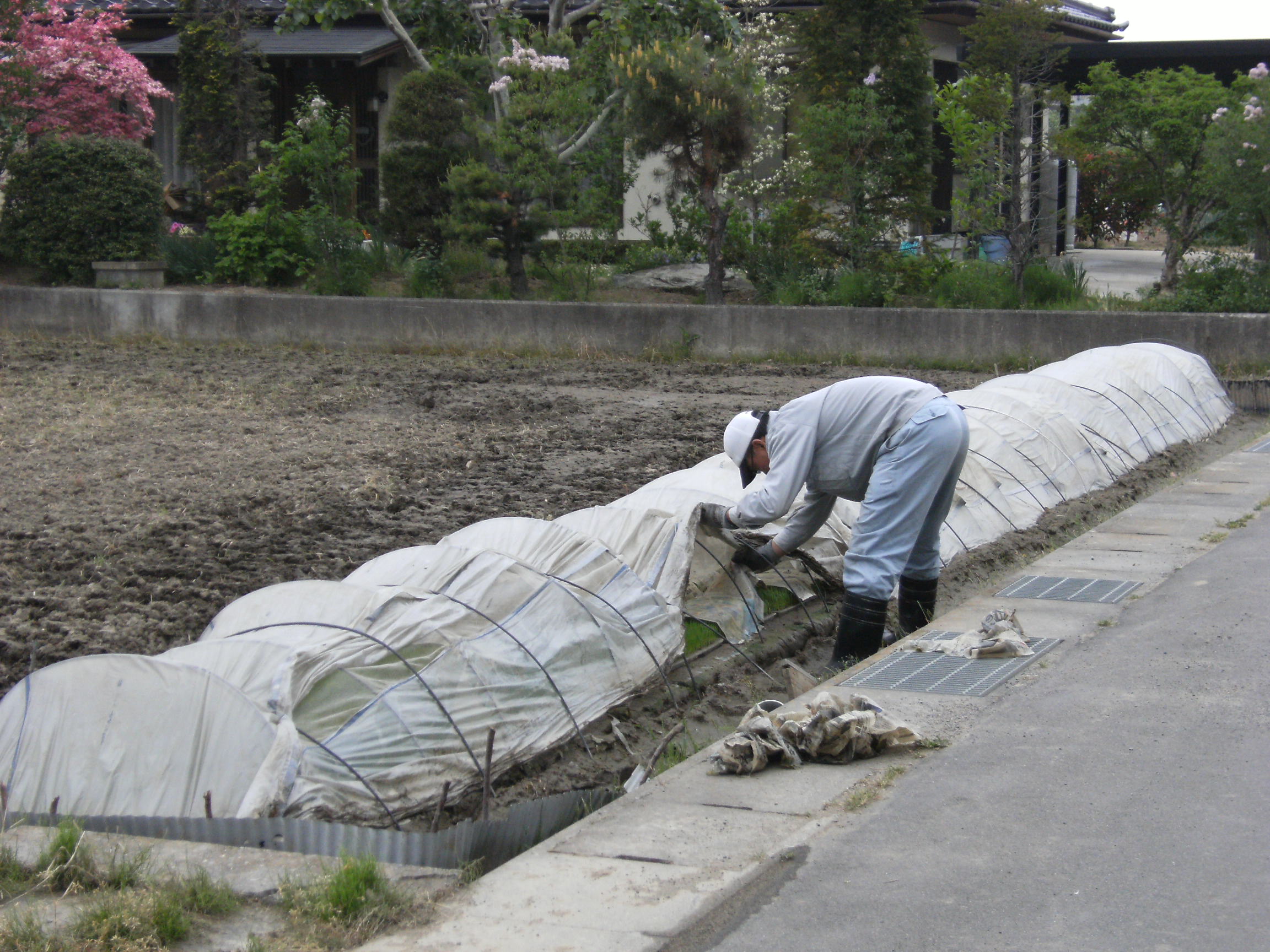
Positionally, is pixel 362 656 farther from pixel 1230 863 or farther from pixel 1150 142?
pixel 1150 142

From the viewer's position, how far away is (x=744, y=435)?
5.84 meters

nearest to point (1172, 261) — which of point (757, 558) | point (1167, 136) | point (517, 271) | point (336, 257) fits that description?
point (1167, 136)

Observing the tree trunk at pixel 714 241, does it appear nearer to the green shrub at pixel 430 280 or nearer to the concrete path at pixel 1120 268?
the green shrub at pixel 430 280

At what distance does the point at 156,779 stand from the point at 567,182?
13.2 meters

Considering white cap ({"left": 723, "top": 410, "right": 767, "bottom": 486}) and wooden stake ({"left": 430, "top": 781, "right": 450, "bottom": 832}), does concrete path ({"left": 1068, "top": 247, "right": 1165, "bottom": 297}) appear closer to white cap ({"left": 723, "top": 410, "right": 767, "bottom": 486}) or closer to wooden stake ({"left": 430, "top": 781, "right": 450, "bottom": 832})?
white cap ({"left": 723, "top": 410, "right": 767, "bottom": 486})

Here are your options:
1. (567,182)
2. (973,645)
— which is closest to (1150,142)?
(567,182)

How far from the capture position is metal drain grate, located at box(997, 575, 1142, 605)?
6508mm

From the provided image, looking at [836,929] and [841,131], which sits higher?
[841,131]

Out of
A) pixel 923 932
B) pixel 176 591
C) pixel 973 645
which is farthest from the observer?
pixel 176 591

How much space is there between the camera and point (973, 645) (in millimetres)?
5648

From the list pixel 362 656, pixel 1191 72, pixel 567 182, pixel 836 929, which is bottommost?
pixel 836 929

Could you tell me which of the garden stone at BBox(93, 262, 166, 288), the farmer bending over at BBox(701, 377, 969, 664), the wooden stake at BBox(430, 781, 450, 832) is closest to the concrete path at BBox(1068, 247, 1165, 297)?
the farmer bending over at BBox(701, 377, 969, 664)

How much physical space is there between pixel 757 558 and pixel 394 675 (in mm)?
2413

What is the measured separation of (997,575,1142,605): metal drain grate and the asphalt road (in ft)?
3.66
